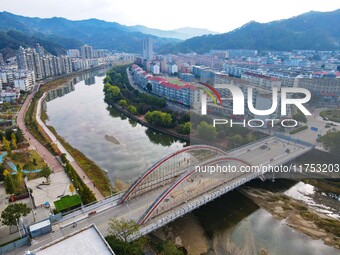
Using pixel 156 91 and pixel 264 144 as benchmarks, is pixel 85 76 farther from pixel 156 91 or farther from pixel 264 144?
pixel 264 144

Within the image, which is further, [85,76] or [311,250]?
[85,76]

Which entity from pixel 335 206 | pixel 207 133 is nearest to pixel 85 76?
pixel 207 133

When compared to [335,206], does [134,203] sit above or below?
above

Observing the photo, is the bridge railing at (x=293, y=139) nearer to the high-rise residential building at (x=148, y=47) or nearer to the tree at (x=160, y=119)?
the tree at (x=160, y=119)

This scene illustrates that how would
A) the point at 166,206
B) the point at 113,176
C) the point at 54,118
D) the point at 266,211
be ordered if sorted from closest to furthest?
1. the point at 166,206
2. the point at 266,211
3. the point at 113,176
4. the point at 54,118

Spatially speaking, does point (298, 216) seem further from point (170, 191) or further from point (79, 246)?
point (79, 246)

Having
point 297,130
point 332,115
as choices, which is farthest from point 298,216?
point 332,115

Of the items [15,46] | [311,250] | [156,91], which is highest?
[15,46]
